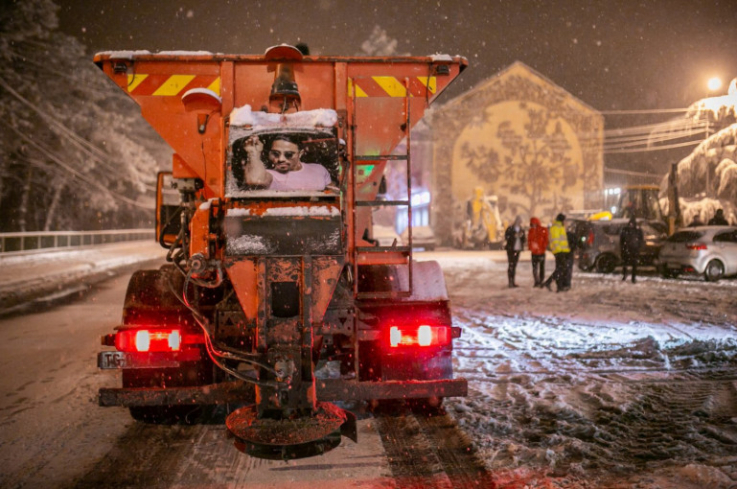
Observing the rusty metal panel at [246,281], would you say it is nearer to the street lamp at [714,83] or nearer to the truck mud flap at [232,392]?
the truck mud flap at [232,392]

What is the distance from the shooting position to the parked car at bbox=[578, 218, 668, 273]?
1733cm

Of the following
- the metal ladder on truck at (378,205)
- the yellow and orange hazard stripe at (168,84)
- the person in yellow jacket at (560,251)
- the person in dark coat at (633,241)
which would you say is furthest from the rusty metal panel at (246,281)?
the person in dark coat at (633,241)

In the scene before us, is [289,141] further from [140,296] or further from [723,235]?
[723,235]

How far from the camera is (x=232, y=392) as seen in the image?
4023 millimetres

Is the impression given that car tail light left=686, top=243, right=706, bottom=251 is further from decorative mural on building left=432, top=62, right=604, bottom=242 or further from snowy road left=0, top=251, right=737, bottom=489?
decorative mural on building left=432, top=62, right=604, bottom=242

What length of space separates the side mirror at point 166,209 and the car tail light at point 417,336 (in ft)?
7.58

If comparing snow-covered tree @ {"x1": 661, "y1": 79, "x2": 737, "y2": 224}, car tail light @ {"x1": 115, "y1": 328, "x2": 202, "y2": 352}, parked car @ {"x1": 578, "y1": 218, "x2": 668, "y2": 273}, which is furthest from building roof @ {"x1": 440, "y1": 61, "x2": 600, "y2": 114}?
car tail light @ {"x1": 115, "y1": 328, "x2": 202, "y2": 352}

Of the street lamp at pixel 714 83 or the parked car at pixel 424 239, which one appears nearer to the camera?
the street lamp at pixel 714 83

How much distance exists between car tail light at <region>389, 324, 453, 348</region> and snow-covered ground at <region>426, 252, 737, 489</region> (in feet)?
2.47

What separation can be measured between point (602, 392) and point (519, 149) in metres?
35.7

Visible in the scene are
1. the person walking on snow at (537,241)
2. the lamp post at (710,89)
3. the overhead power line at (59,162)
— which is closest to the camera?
the person walking on snow at (537,241)

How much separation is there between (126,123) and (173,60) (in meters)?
30.6

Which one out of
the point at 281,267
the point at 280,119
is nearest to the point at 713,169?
the point at 280,119

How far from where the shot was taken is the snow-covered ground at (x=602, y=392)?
12.1 ft
